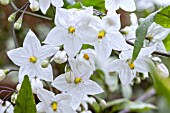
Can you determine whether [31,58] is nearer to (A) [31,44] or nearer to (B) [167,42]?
(A) [31,44]

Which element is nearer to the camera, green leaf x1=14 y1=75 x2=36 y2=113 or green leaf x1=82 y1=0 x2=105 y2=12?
green leaf x1=14 y1=75 x2=36 y2=113

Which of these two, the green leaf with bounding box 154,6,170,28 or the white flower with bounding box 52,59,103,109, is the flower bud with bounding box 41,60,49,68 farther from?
the green leaf with bounding box 154,6,170,28

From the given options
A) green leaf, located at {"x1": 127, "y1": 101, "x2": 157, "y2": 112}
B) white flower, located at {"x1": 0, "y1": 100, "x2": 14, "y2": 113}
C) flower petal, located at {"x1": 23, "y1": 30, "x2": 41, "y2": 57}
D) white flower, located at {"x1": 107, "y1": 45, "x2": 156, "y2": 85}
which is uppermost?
A: flower petal, located at {"x1": 23, "y1": 30, "x2": 41, "y2": 57}

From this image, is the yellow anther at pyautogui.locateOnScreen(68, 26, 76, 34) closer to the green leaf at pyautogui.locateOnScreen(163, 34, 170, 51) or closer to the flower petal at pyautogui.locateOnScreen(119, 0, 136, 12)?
the flower petal at pyautogui.locateOnScreen(119, 0, 136, 12)

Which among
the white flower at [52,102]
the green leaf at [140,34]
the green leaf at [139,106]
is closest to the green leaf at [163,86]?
the green leaf at [140,34]

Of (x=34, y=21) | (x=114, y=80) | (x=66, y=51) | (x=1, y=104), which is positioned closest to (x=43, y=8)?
(x=66, y=51)

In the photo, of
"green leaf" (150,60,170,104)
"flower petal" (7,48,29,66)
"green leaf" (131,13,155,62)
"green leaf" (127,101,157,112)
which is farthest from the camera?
"green leaf" (127,101,157,112)

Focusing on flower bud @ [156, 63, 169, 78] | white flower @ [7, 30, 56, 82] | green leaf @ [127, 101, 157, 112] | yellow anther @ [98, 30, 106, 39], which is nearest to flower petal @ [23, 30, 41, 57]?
white flower @ [7, 30, 56, 82]

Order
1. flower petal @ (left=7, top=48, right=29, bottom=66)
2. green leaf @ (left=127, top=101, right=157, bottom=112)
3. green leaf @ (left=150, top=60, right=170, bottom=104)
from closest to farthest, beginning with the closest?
green leaf @ (left=150, top=60, right=170, bottom=104) < flower petal @ (left=7, top=48, right=29, bottom=66) < green leaf @ (left=127, top=101, right=157, bottom=112)

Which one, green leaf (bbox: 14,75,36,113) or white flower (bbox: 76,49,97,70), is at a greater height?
white flower (bbox: 76,49,97,70)
